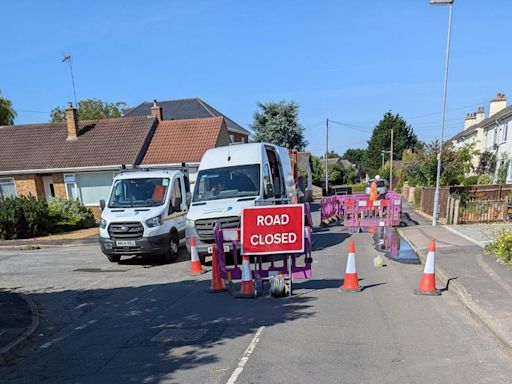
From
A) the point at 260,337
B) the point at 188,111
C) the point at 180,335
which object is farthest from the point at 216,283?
the point at 188,111

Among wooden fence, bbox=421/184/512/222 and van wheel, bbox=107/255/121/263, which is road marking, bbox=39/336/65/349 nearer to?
van wheel, bbox=107/255/121/263

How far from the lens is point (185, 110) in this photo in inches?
1499

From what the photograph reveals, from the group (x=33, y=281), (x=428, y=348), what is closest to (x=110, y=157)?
(x=33, y=281)

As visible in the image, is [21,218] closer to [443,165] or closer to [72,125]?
[72,125]

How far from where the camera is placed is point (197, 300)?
654 cm

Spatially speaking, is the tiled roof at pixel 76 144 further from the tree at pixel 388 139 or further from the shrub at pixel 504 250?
the tree at pixel 388 139

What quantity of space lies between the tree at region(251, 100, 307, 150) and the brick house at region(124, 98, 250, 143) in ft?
8.84

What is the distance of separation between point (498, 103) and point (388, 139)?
5227 centimetres

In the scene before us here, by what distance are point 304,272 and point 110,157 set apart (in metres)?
18.0

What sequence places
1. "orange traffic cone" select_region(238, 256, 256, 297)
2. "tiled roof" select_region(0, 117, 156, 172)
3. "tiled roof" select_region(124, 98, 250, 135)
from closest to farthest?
"orange traffic cone" select_region(238, 256, 256, 297) < "tiled roof" select_region(0, 117, 156, 172) < "tiled roof" select_region(124, 98, 250, 135)

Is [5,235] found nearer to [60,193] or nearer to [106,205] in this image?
[60,193]

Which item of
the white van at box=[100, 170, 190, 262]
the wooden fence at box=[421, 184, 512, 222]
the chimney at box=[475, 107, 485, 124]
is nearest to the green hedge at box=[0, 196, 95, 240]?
the white van at box=[100, 170, 190, 262]

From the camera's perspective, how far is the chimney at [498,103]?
3278 cm

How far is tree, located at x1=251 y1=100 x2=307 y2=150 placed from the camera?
41.9m
